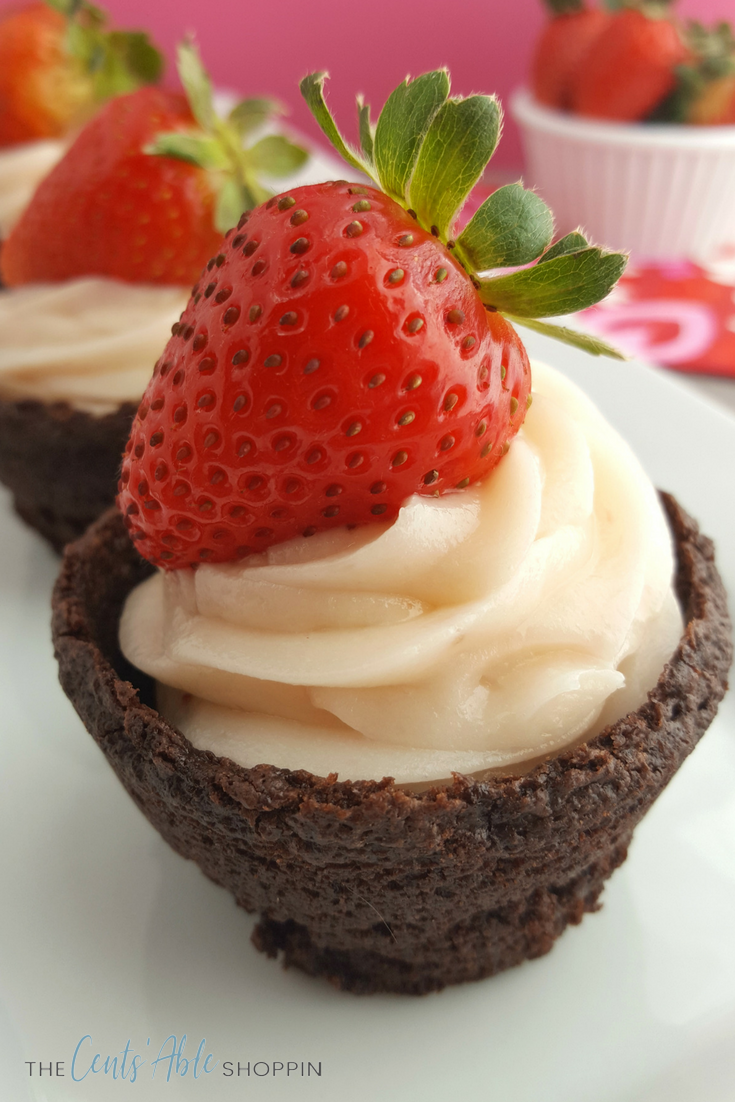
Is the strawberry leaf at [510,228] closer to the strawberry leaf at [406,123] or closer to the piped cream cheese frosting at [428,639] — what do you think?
the strawberry leaf at [406,123]

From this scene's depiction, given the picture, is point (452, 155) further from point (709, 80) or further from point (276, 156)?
point (709, 80)

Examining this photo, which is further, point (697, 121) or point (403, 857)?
point (697, 121)

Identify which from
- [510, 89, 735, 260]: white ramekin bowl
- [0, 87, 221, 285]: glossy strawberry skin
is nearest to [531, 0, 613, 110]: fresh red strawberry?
[510, 89, 735, 260]: white ramekin bowl

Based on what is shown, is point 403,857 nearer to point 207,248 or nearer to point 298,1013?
point 298,1013

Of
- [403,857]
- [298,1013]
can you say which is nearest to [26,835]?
[298,1013]

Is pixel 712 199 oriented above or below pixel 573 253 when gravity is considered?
below

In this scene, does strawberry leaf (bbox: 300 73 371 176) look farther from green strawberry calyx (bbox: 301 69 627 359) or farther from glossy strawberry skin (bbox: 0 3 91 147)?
glossy strawberry skin (bbox: 0 3 91 147)

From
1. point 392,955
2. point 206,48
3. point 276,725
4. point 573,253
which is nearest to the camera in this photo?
→ point 573,253
